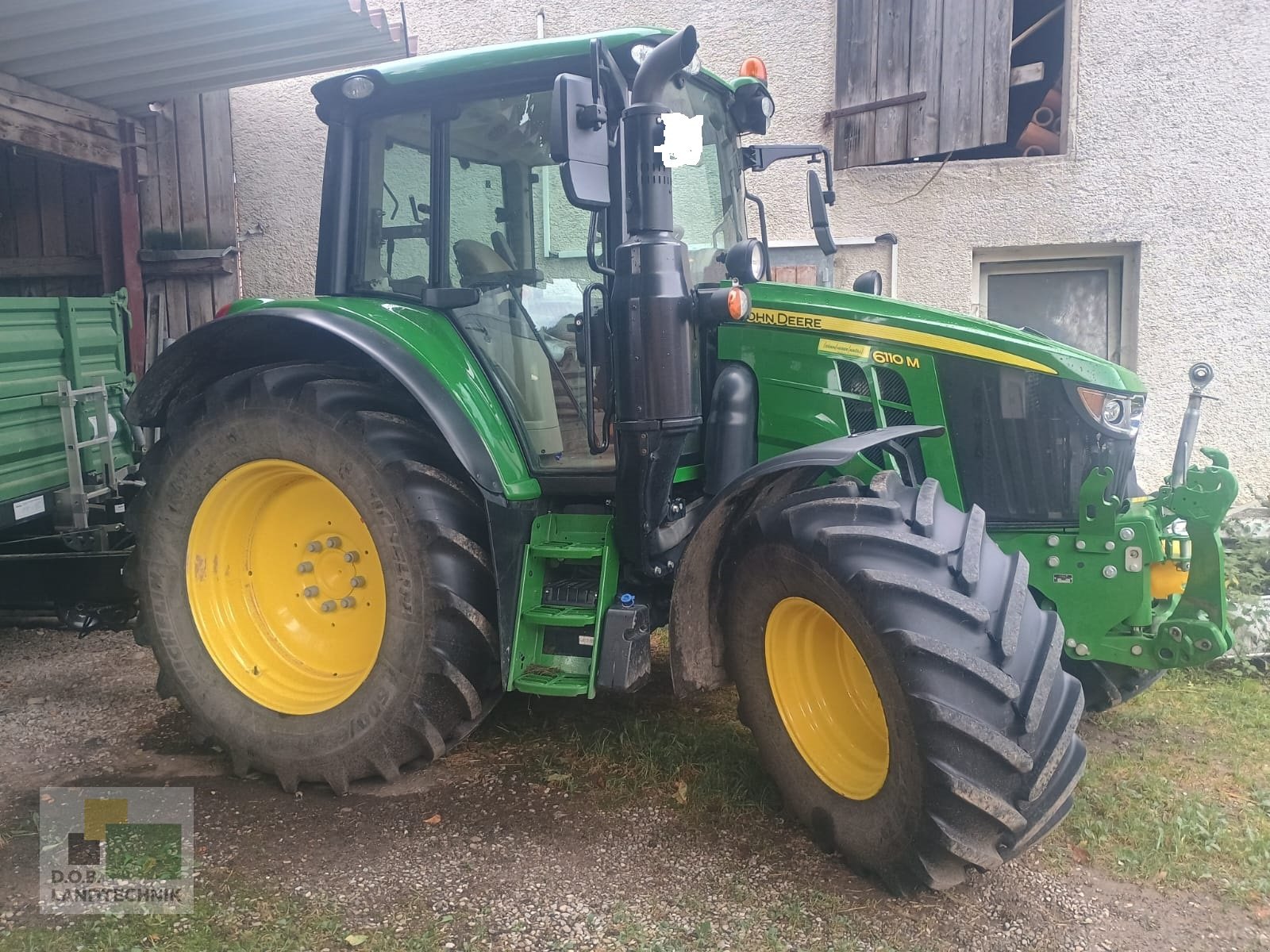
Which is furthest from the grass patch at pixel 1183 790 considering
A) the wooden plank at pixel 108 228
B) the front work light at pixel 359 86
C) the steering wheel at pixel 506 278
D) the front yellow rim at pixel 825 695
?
the wooden plank at pixel 108 228

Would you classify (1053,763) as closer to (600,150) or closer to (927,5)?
(600,150)

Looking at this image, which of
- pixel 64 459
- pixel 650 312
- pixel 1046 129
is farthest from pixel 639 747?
pixel 1046 129

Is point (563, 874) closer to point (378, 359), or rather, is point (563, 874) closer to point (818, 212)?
point (378, 359)

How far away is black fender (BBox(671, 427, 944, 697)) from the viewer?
2.77 m

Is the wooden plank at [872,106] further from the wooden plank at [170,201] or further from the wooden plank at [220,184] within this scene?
the wooden plank at [170,201]

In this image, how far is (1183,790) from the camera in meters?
3.17

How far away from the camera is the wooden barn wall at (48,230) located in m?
7.34

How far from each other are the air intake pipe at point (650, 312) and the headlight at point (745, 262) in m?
0.34

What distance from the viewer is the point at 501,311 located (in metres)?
3.31

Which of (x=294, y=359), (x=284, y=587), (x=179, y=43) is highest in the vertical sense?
(x=179, y=43)

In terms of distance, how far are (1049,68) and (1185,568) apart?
4.34 m

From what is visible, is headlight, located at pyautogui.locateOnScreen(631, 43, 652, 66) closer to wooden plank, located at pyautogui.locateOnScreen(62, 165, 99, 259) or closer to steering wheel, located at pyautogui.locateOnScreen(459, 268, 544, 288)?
steering wheel, located at pyautogui.locateOnScreen(459, 268, 544, 288)

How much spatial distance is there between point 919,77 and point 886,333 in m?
3.71

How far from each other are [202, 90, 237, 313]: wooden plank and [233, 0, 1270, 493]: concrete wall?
2142mm
